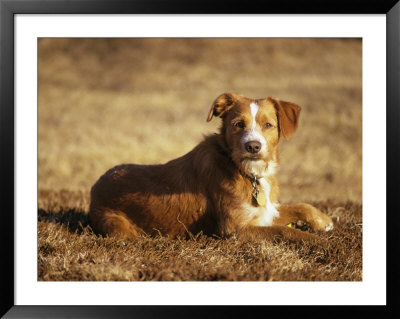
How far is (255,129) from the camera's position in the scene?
5480 millimetres

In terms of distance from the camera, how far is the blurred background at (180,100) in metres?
14.5

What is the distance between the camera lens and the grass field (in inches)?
201

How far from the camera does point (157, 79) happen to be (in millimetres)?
25750

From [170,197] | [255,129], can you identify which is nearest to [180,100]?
[170,197]

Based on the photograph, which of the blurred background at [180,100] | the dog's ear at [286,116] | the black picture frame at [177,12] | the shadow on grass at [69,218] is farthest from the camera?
the blurred background at [180,100]

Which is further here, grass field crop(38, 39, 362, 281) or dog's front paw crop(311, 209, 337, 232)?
dog's front paw crop(311, 209, 337, 232)

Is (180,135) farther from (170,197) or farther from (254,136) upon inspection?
(254,136)

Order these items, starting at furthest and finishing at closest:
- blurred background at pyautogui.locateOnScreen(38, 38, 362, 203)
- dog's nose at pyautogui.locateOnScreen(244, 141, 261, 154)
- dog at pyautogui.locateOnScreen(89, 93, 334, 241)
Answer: blurred background at pyautogui.locateOnScreen(38, 38, 362, 203), dog at pyautogui.locateOnScreen(89, 93, 334, 241), dog's nose at pyautogui.locateOnScreen(244, 141, 261, 154)

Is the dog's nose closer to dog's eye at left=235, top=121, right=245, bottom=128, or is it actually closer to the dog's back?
dog's eye at left=235, top=121, right=245, bottom=128

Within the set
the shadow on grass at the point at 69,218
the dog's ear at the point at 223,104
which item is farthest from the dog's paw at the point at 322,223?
the shadow on grass at the point at 69,218

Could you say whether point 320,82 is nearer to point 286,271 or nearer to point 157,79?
point 157,79

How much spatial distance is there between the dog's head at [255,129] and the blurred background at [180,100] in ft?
12.3

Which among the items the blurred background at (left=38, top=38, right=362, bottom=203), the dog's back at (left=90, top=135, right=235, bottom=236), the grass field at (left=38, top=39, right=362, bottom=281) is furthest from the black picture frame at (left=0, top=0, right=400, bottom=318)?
the blurred background at (left=38, top=38, right=362, bottom=203)

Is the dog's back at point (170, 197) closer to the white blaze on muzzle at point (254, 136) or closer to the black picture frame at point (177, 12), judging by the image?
the white blaze on muzzle at point (254, 136)
